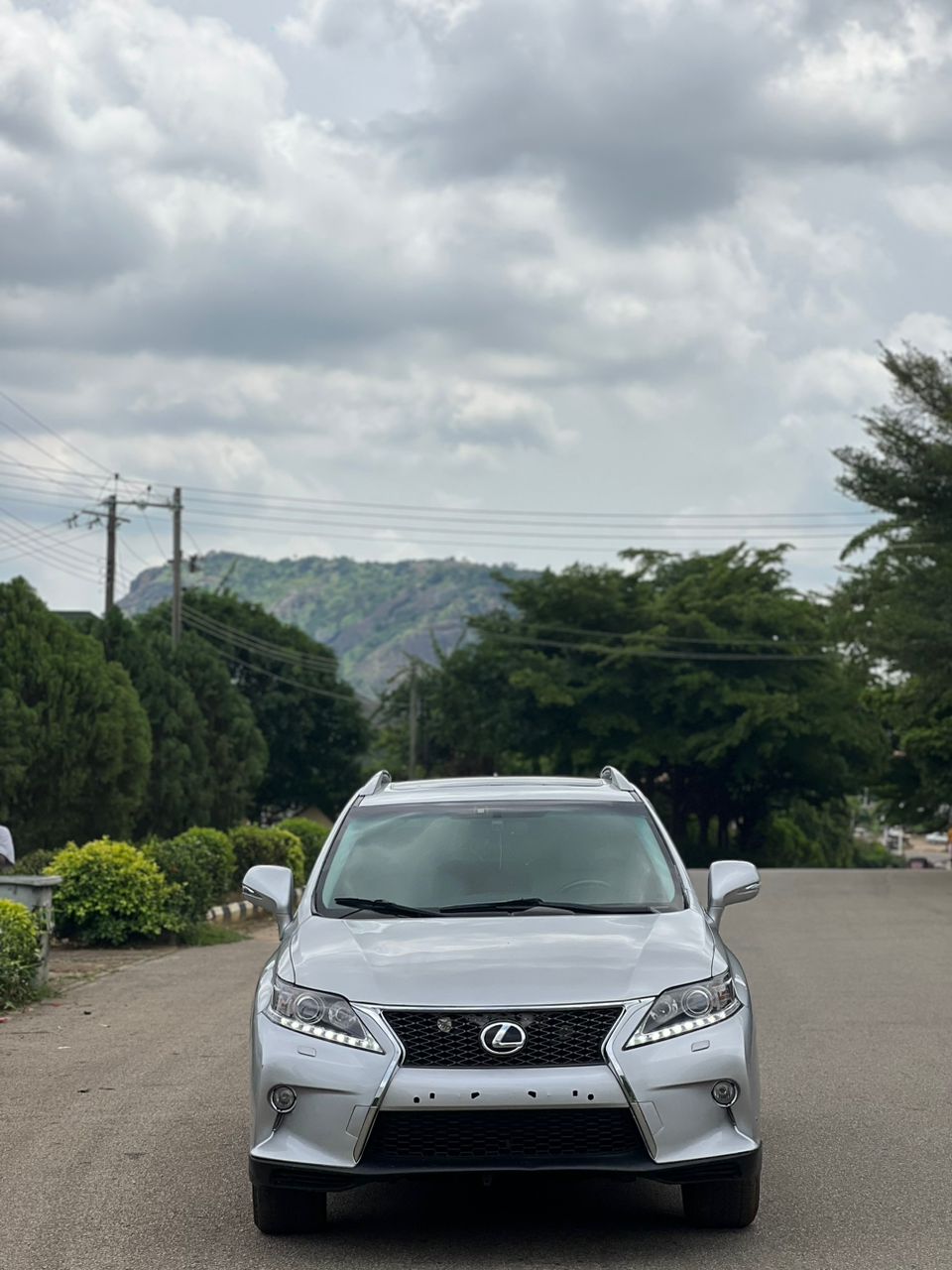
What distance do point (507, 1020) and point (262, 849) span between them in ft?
70.5

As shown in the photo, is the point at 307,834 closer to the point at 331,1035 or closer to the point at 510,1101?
the point at 331,1035

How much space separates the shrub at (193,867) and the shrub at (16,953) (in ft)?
18.4

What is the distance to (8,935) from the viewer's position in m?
12.3

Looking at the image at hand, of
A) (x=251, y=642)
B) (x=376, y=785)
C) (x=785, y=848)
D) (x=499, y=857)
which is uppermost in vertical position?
(x=251, y=642)

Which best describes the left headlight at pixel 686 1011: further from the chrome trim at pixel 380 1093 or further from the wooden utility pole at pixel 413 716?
the wooden utility pole at pixel 413 716

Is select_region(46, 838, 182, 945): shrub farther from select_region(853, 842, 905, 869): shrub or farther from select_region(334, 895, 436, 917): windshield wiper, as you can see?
select_region(853, 842, 905, 869): shrub

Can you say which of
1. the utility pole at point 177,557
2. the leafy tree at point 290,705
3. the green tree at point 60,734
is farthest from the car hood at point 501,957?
the leafy tree at point 290,705

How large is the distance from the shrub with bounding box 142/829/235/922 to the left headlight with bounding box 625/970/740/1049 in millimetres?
13001

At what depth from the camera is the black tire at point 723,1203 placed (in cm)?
603

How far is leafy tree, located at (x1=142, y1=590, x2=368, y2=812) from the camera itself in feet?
241

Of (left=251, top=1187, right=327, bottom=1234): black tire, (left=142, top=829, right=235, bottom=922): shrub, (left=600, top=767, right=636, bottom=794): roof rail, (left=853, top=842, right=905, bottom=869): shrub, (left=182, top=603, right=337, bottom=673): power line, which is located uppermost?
(left=182, top=603, right=337, bottom=673): power line

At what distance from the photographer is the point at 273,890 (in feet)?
23.1

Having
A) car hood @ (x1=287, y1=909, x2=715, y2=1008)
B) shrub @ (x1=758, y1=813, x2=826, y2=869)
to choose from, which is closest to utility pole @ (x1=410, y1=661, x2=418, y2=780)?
shrub @ (x1=758, y1=813, x2=826, y2=869)

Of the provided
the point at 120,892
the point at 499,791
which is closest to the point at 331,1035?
the point at 499,791
